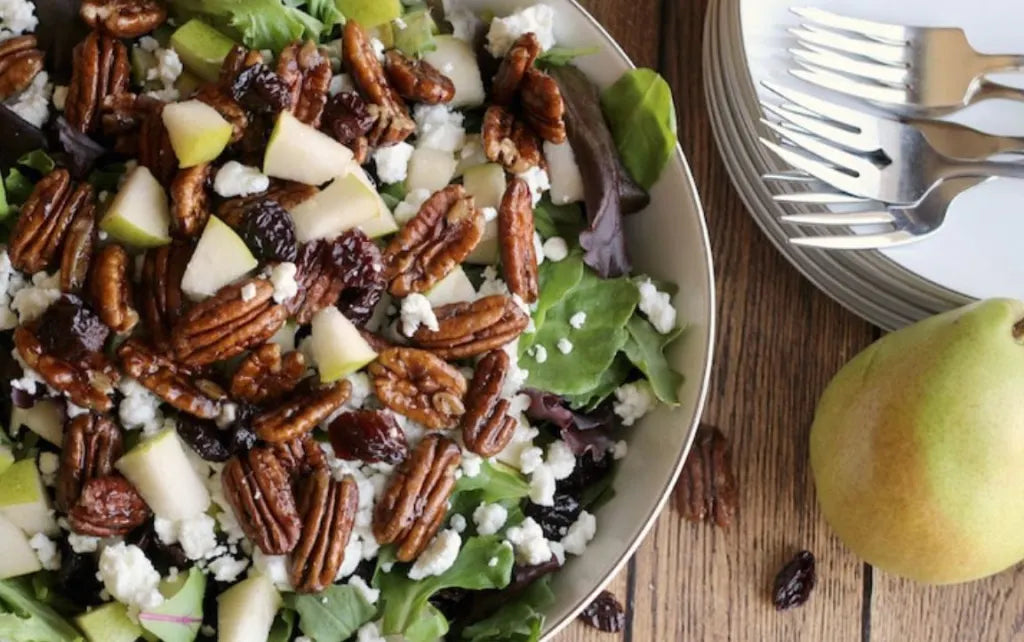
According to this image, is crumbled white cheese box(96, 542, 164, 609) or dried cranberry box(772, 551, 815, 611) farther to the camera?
dried cranberry box(772, 551, 815, 611)

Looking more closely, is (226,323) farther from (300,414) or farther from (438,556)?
(438,556)

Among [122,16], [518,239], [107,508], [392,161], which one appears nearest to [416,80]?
[392,161]

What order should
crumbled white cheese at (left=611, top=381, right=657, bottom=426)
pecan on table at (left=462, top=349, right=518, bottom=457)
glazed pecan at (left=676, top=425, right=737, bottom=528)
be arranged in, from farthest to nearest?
glazed pecan at (left=676, top=425, right=737, bottom=528) < crumbled white cheese at (left=611, top=381, right=657, bottom=426) < pecan on table at (left=462, top=349, right=518, bottom=457)

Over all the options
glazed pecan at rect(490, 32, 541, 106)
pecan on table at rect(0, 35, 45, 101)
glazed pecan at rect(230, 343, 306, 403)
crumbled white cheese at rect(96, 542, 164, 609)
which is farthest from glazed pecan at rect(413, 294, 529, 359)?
pecan on table at rect(0, 35, 45, 101)

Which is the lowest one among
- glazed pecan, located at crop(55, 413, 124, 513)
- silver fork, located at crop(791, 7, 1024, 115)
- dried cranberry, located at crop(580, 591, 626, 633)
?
dried cranberry, located at crop(580, 591, 626, 633)

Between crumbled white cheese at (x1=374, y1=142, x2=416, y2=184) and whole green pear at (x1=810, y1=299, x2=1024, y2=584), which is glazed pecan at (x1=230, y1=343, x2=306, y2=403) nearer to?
crumbled white cheese at (x1=374, y1=142, x2=416, y2=184)

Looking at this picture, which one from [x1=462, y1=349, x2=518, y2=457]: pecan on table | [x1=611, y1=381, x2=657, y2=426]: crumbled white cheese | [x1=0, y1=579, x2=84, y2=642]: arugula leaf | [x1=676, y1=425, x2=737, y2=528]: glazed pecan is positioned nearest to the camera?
[x1=0, y1=579, x2=84, y2=642]: arugula leaf

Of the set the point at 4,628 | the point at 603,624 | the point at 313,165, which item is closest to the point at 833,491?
the point at 603,624

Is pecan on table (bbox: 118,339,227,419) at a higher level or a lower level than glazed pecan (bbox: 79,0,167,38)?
lower
